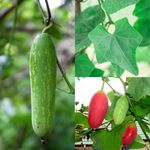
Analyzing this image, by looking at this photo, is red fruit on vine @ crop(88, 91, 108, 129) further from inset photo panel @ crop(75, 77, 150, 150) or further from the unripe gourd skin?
the unripe gourd skin

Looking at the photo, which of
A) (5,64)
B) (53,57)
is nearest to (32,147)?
(5,64)

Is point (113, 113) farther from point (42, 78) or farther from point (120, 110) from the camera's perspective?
point (42, 78)

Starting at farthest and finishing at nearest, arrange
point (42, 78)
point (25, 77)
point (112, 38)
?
point (25, 77) → point (112, 38) → point (42, 78)

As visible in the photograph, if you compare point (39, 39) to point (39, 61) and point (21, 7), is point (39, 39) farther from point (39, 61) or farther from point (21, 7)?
point (21, 7)

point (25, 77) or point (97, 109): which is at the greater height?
point (25, 77)

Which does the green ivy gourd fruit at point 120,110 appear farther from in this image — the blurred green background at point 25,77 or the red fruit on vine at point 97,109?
the blurred green background at point 25,77

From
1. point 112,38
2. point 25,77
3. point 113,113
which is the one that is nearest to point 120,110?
point 113,113

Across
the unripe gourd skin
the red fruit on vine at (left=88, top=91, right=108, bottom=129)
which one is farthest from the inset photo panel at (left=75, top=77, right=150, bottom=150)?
the unripe gourd skin
